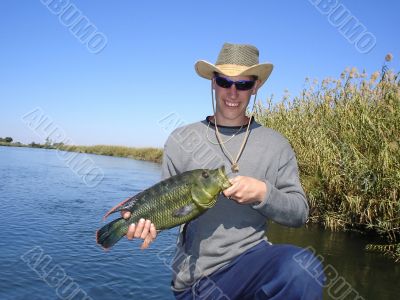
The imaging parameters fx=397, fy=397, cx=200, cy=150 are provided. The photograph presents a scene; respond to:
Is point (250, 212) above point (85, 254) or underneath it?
above

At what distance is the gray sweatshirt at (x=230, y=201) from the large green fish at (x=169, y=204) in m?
0.41

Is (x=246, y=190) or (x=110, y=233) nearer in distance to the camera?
(x=246, y=190)

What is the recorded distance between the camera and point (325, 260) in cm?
1023

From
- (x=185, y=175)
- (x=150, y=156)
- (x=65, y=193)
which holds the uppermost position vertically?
(x=185, y=175)

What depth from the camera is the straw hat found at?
4.04m

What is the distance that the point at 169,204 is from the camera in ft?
11.0

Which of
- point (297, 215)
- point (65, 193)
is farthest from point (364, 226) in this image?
point (65, 193)

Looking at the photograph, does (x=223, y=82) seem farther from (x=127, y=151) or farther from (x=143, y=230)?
(x=127, y=151)

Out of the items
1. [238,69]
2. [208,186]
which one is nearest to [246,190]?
[208,186]

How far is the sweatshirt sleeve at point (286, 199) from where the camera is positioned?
3.33 metres

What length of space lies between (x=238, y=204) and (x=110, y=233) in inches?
47.0

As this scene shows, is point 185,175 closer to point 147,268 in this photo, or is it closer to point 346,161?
point 147,268

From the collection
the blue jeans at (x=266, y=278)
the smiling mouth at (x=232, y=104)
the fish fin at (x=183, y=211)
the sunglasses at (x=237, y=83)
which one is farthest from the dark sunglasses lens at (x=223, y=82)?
the blue jeans at (x=266, y=278)

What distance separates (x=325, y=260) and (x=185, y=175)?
8.06 m
